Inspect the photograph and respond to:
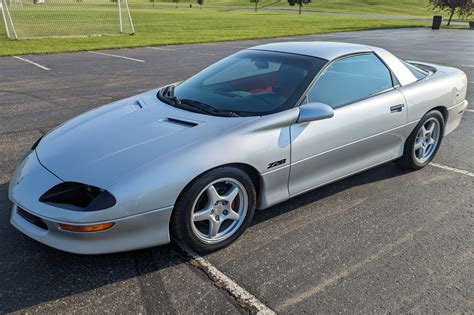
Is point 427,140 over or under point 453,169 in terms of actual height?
over

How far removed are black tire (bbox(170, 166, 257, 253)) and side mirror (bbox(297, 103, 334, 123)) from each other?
656mm

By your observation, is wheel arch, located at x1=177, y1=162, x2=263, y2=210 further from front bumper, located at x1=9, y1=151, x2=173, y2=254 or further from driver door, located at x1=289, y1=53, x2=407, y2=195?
front bumper, located at x1=9, y1=151, x2=173, y2=254

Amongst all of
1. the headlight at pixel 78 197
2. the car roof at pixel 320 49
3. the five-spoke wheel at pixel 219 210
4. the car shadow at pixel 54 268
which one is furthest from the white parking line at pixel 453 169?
the headlight at pixel 78 197

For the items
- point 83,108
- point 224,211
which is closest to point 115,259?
point 224,211

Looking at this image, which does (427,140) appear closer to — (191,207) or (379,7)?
(191,207)

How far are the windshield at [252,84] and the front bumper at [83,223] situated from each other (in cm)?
108

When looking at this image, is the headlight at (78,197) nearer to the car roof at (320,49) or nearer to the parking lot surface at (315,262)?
the parking lot surface at (315,262)

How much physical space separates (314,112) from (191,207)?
1217mm

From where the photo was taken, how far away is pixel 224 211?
2979 mm

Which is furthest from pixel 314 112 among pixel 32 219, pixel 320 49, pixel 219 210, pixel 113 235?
pixel 32 219

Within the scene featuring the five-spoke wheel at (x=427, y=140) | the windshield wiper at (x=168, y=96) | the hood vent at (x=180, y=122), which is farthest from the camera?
the five-spoke wheel at (x=427, y=140)

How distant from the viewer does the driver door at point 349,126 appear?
10.7 feet

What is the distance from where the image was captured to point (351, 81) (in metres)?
3.75

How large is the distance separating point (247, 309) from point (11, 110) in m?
5.72
